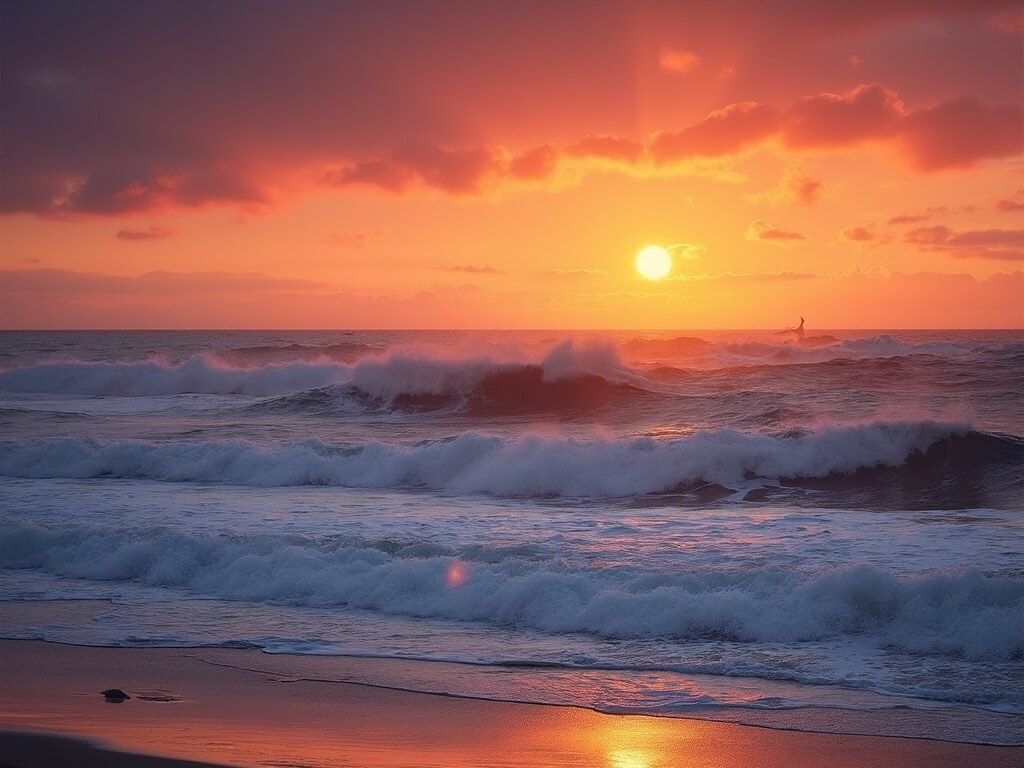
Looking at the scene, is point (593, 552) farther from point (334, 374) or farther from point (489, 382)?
point (334, 374)

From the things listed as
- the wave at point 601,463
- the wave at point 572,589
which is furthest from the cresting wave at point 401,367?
the wave at point 572,589

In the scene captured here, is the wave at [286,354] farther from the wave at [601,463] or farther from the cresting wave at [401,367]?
the wave at [601,463]

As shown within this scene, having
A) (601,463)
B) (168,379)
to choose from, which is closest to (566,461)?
(601,463)

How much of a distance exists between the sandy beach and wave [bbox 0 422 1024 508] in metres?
8.77

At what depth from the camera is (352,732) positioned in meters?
5.70

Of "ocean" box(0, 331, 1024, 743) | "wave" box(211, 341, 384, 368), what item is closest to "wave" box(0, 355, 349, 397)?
"wave" box(211, 341, 384, 368)

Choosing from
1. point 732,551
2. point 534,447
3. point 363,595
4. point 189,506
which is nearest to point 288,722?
point 363,595

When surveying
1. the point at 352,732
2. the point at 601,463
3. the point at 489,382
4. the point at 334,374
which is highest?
the point at 334,374

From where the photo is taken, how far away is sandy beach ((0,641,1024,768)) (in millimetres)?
5219

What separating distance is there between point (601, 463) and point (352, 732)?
34.4ft

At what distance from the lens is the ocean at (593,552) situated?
22.6 feet

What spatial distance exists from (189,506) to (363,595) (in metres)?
5.63

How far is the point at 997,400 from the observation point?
2320 cm

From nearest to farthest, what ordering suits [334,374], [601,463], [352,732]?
1. [352,732]
2. [601,463]
3. [334,374]
